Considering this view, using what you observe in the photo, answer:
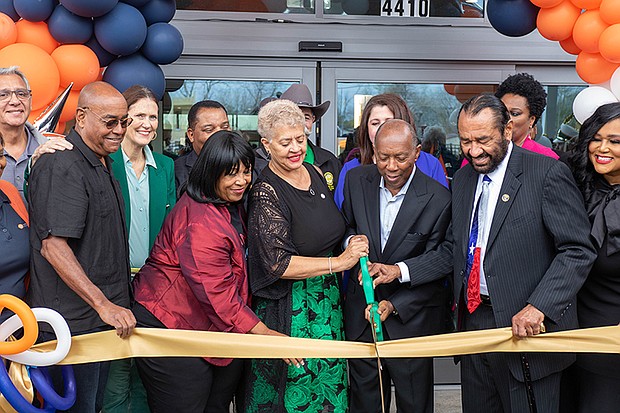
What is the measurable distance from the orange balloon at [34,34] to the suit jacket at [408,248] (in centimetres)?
217

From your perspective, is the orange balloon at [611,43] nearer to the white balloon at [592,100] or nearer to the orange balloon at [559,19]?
the white balloon at [592,100]

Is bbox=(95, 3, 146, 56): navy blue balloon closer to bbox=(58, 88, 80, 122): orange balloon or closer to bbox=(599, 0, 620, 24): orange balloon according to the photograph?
bbox=(58, 88, 80, 122): orange balloon

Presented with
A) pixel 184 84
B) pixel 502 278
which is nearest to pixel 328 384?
pixel 502 278

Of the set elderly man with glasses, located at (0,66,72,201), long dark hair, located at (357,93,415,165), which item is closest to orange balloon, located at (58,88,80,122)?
elderly man with glasses, located at (0,66,72,201)

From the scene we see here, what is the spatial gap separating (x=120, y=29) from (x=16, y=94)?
3.15 ft

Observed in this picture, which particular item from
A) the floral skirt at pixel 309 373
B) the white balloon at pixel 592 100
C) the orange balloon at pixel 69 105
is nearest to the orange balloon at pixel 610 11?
the white balloon at pixel 592 100

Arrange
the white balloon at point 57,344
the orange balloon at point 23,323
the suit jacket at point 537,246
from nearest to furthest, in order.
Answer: the orange balloon at point 23,323, the white balloon at point 57,344, the suit jacket at point 537,246

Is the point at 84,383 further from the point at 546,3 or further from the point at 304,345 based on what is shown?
the point at 546,3

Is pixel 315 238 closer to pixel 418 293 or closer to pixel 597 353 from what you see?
pixel 418 293

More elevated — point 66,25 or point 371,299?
point 66,25

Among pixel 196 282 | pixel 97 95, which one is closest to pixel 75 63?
pixel 97 95

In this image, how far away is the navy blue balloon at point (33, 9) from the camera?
4441mm

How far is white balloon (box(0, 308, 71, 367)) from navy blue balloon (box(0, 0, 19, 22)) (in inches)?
85.8

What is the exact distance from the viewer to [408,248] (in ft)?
12.5
